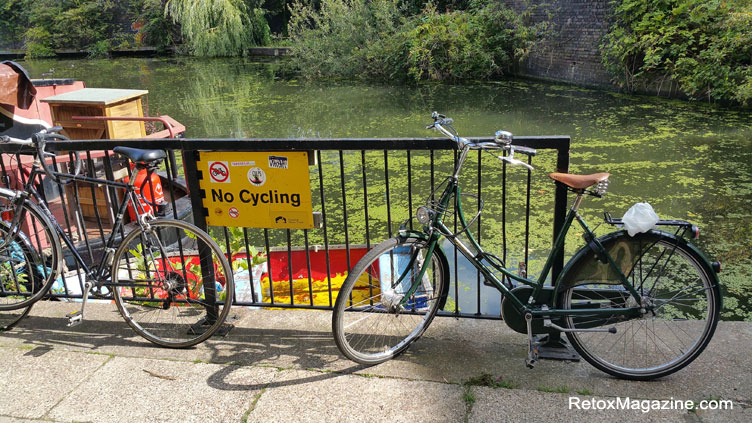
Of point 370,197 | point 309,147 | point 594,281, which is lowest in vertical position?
point 370,197

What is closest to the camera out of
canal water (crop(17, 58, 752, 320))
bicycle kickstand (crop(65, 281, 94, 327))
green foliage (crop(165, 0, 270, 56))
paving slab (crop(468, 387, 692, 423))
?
paving slab (crop(468, 387, 692, 423))

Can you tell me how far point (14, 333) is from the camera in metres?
3.13

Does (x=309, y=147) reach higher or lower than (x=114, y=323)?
higher

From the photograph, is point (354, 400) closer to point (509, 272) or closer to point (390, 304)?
point (390, 304)

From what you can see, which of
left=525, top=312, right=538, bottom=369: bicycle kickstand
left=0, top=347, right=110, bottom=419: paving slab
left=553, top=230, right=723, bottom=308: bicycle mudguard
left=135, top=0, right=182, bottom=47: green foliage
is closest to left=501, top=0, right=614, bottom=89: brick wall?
left=553, top=230, right=723, bottom=308: bicycle mudguard

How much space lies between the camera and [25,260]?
322 cm

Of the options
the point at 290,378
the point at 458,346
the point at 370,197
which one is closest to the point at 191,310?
the point at 290,378

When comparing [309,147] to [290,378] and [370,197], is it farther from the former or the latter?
[370,197]

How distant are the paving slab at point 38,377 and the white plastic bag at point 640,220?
249 cm

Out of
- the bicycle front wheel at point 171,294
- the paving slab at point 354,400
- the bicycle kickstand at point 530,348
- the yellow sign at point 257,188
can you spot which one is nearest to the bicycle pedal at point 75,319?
the bicycle front wheel at point 171,294

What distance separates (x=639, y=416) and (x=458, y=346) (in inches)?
33.4

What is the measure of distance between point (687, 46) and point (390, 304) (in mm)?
11621

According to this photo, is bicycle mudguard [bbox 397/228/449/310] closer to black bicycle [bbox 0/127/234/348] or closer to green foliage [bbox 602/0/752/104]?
black bicycle [bbox 0/127/234/348]

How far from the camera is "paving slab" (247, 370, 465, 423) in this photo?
7.66 feet
